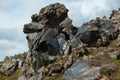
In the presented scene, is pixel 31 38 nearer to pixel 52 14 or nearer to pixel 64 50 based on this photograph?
pixel 64 50

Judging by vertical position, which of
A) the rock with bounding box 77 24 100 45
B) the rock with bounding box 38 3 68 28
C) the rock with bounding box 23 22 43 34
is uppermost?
the rock with bounding box 38 3 68 28

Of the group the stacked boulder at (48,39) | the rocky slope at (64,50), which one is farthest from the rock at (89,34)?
the stacked boulder at (48,39)

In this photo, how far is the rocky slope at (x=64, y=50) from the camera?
61125 millimetres

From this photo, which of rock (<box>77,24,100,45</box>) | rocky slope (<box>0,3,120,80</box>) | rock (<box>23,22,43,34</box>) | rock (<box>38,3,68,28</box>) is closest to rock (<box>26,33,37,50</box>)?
rocky slope (<box>0,3,120,80</box>)

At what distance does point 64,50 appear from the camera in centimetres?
8806

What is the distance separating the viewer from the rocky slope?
61.1 m

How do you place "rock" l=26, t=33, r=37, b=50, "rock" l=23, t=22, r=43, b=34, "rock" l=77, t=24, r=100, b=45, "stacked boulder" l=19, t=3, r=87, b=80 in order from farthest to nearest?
"rock" l=23, t=22, r=43, b=34
"rock" l=26, t=33, r=37, b=50
"rock" l=77, t=24, r=100, b=45
"stacked boulder" l=19, t=3, r=87, b=80

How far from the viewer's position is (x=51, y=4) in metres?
98.5

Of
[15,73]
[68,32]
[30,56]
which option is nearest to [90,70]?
[30,56]

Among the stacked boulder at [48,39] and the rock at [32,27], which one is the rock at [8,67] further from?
the rock at [32,27]

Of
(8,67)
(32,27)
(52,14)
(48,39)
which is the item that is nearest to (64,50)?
(48,39)

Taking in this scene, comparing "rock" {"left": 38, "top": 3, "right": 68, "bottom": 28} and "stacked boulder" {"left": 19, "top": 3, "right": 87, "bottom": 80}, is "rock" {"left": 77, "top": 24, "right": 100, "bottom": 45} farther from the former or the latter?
"rock" {"left": 38, "top": 3, "right": 68, "bottom": 28}

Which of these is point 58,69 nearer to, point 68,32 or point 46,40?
point 46,40

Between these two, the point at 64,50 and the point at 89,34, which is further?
the point at 64,50
